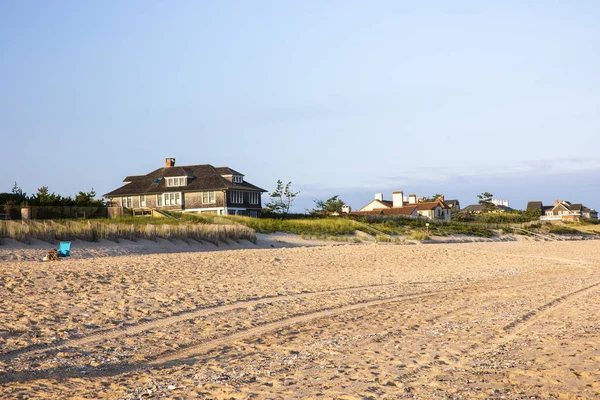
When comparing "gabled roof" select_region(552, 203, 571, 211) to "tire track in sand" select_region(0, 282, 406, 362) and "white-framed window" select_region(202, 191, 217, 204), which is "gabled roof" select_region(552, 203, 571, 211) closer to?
"white-framed window" select_region(202, 191, 217, 204)

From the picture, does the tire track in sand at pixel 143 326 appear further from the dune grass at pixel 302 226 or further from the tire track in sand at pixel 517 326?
the dune grass at pixel 302 226

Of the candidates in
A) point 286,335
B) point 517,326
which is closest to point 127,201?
point 286,335

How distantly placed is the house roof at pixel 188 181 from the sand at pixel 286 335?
41.9m

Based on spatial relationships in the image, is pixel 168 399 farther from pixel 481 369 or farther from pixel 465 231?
pixel 465 231

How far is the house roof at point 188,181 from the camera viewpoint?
61.4 meters

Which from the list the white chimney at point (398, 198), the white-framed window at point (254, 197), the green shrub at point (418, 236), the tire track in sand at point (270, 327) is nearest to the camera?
the tire track in sand at point (270, 327)

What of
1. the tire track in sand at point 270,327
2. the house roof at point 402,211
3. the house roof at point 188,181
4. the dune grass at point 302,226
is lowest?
the tire track in sand at point 270,327

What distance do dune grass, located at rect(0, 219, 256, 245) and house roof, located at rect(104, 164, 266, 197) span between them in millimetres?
25870

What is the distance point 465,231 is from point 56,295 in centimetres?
4790

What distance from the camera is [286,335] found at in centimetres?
1051

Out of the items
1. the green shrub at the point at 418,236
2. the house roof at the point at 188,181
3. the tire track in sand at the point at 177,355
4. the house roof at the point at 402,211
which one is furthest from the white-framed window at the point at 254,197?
the tire track in sand at the point at 177,355

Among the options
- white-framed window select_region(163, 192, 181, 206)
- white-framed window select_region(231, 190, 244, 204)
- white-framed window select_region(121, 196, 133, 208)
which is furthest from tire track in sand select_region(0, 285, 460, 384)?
white-framed window select_region(121, 196, 133, 208)

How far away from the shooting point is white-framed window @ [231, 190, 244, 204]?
6097 cm

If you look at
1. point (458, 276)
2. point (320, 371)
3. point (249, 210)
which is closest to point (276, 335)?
point (320, 371)
